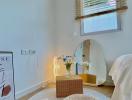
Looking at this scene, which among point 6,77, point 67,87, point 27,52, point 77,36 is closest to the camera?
point 6,77

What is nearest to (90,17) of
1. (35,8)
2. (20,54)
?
(35,8)

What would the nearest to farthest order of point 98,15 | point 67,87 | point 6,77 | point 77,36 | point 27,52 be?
point 6,77, point 67,87, point 27,52, point 98,15, point 77,36

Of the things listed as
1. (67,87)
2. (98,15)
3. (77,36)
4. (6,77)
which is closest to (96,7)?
(98,15)

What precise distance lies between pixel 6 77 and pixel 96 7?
6.82 ft

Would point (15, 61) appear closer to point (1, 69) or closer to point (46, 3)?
point (1, 69)

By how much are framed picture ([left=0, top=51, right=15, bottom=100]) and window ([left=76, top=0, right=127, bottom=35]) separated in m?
1.61

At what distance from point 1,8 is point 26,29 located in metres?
0.56

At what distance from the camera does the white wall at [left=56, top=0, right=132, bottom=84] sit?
261 cm

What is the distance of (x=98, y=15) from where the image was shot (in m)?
2.92

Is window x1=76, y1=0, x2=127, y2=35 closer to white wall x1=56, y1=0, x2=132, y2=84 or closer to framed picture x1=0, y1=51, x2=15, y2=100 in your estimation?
white wall x1=56, y1=0, x2=132, y2=84

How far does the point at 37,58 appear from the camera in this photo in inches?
109

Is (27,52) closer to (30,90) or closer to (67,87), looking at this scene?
(30,90)

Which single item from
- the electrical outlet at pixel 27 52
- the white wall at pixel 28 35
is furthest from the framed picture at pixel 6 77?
Answer: the electrical outlet at pixel 27 52

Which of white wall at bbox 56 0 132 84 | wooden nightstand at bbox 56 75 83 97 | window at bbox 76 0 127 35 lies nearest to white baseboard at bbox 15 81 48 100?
wooden nightstand at bbox 56 75 83 97
